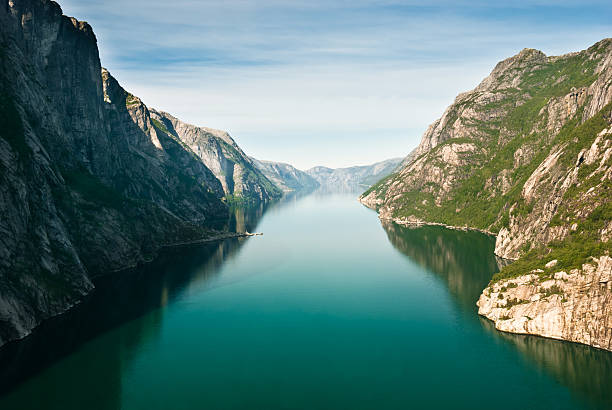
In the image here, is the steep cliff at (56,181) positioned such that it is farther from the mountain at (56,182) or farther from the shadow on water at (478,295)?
the shadow on water at (478,295)

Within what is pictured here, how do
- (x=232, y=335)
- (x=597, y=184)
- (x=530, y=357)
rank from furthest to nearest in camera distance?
(x=597, y=184)
(x=232, y=335)
(x=530, y=357)

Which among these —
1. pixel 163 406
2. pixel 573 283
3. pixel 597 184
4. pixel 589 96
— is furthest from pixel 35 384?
pixel 589 96

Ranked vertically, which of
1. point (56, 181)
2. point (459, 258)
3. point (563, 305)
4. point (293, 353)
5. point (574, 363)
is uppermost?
point (56, 181)

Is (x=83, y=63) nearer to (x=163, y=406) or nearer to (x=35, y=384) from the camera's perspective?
(x=35, y=384)

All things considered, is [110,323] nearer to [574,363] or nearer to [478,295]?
[478,295]

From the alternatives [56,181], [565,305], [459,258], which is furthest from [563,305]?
[56,181]

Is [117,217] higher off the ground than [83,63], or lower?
lower

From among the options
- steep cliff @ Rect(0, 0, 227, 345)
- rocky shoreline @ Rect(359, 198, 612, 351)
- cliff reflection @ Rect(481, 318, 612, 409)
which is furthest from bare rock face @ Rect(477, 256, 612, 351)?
steep cliff @ Rect(0, 0, 227, 345)
